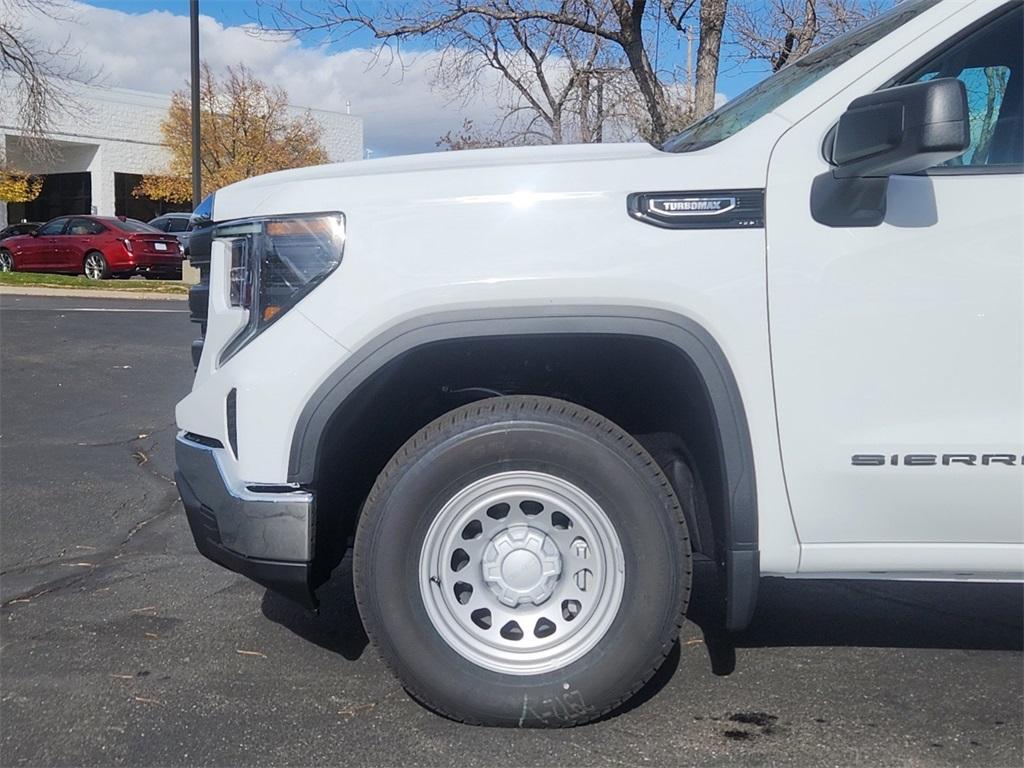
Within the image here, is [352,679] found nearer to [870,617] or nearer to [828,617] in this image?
[828,617]

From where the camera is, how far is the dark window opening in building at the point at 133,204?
4506 centimetres

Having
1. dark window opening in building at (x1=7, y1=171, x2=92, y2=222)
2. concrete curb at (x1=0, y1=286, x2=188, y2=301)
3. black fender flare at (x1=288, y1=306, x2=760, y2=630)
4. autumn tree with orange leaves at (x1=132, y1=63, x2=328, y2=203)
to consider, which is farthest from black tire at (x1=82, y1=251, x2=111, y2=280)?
dark window opening in building at (x1=7, y1=171, x2=92, y2=222)

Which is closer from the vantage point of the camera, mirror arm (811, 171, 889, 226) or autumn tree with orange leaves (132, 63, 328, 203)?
mirror arm (811, 171, 889, 226)

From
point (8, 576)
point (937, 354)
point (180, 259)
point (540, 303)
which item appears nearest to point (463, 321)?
point (540, 303)

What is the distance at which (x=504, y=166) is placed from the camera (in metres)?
2.83

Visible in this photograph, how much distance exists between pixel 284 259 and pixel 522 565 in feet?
3.61

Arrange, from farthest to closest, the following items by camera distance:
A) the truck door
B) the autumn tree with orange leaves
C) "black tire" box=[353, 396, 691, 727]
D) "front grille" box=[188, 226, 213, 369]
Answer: the autumn tree with orange leaves
"front grille" box=[188, 226, 213, 369]
"black tire" box=[353, 396, 691, 727]
the truck door

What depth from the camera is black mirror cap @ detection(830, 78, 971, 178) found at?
2.43 m

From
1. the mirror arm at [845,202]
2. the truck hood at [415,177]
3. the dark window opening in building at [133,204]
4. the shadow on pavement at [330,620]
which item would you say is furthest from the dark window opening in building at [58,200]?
the mirror arm at [845,202]

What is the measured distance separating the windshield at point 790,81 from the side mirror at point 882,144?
380mm

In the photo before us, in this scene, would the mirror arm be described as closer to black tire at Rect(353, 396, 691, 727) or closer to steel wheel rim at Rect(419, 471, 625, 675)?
black tire at Rect(353, 396, 691, 727)

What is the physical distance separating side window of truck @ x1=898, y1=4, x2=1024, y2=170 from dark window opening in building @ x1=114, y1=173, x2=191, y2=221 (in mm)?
44624

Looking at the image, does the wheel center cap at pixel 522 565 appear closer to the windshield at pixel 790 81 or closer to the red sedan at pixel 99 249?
the windshield at pixel 790 81

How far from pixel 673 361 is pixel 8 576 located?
10.1 feet
